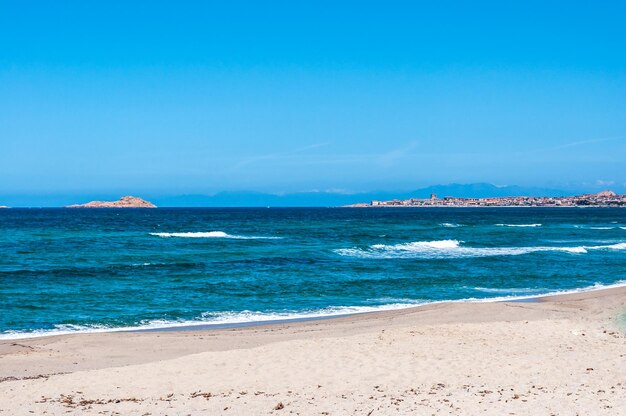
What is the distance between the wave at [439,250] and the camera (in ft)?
130

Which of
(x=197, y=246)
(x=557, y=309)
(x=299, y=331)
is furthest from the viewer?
(x=197, y=246)

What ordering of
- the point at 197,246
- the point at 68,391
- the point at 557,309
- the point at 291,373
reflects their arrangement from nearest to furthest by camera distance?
the point at 68,391
the point at 291,373
the point at 557,309
the point at 197,246

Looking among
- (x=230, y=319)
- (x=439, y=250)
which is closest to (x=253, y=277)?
(x=230, y=319)

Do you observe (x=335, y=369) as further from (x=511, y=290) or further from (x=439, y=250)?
(x=439, y=250)

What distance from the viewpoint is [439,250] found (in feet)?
142

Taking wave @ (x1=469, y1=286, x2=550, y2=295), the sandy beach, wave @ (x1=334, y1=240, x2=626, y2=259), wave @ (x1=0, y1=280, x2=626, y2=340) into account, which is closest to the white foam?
wave @ (x1=469, y1=286, x2=550, y2=295)

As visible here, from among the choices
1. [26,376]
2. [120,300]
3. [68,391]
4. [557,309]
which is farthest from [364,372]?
[120,300]

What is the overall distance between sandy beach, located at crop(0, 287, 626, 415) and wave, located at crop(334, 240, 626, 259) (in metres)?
20.7

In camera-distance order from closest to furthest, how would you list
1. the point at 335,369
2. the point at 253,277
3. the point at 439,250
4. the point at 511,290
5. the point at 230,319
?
1. the point at 335,369
2. the point at 230,319
3. the point at 511,290
4. the point at 253,277
5. the point at 439,250

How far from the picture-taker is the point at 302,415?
9242mm

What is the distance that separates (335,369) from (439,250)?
3215 centimetres

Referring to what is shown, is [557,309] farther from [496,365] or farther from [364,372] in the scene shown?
[364,372]

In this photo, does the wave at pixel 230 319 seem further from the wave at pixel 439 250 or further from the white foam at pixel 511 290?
the wave at pixel 439 250

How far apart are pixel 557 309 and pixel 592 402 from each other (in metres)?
11.7
